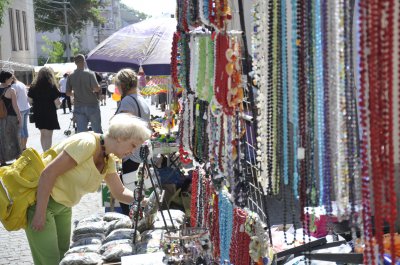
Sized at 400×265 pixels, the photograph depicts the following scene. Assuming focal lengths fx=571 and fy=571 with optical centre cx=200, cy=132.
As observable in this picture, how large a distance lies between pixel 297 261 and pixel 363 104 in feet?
4.66

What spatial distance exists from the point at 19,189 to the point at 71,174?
0.35 m

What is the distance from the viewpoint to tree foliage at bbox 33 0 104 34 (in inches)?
2292

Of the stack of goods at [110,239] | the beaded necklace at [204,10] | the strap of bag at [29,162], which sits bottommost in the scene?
the stack of goods at [110,239]

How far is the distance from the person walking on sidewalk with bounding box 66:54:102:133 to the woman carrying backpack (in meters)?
1.00

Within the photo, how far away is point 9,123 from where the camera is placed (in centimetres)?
935

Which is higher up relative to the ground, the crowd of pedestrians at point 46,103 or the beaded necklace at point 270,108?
the beaded necklace at point 270,108

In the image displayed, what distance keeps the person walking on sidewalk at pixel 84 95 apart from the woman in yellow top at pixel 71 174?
528 cm

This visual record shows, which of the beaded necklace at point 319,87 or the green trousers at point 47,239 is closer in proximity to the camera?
the beaded necklace at point 319,87

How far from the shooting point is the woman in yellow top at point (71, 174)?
340 centimetres

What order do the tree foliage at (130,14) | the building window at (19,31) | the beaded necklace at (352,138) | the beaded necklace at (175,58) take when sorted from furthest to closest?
the tree foliage at (130,14)
the building window at (19,31)
the beaded necklace at (175,58)
the beaded necklace at (352,138)

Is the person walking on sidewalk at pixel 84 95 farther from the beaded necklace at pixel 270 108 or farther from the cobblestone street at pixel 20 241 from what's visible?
the beaded necklace at pixel 270 108

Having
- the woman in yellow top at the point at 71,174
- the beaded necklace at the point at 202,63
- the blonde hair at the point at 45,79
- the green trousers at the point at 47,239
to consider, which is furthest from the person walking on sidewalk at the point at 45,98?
the beaded necklace at the point at 202,63

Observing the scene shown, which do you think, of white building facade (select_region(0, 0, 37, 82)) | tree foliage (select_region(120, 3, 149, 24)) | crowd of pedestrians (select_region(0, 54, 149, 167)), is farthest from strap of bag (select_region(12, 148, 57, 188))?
tree foliage (select_region(120, 3, 149, 24))

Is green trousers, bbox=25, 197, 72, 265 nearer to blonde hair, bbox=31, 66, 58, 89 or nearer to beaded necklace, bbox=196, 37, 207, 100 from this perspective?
beaded necklace, bbox=196, 37, 207, 100
